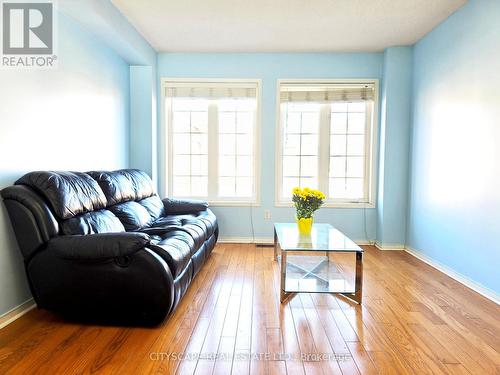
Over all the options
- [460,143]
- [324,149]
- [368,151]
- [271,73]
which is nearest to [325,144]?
[324,149]

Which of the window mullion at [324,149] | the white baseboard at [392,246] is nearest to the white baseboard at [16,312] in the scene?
the window mullion at [324,149]

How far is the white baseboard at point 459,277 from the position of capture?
250 cm

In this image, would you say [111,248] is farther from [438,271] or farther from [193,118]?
[438,271]

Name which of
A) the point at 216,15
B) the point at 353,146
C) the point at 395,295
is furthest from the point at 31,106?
the point at 353,146

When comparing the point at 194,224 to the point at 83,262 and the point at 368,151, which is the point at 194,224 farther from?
the point at 368,151

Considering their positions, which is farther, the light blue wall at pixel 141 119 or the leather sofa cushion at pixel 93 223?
the light blue wall at pixel 141 119

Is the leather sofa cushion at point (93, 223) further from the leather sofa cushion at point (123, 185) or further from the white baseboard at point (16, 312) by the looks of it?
the white baseboard at point (16, 312)

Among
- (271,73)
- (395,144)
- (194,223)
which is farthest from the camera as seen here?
(271,73)

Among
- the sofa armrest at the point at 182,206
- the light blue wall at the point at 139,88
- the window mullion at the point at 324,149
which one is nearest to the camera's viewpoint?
the light blue wall at the point at 139,88

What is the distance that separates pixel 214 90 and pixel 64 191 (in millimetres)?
2554

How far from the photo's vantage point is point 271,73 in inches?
163

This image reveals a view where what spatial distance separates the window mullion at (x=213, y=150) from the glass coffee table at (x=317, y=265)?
1367mm

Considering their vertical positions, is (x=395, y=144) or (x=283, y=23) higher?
(x=283, y=23)

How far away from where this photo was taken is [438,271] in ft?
10.5
